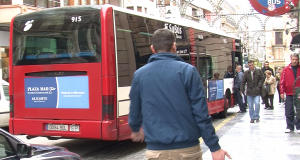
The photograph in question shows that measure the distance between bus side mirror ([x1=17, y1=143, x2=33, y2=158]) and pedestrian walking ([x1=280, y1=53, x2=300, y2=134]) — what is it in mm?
7080

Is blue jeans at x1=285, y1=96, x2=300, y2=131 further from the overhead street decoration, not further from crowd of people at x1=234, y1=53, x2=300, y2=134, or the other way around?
the overhead street decoration

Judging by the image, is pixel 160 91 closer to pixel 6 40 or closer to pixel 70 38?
pixel 70 38

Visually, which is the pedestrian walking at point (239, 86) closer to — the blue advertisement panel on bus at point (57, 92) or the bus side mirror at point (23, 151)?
the blue advertisement panel on bus at point (57, 92)

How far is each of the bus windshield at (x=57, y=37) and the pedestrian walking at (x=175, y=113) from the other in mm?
4386

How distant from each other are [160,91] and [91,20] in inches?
184

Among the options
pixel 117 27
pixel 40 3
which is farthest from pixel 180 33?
pixel 40 3

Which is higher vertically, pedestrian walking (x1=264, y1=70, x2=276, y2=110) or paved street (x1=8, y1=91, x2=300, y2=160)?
pedestrian walking (x1=264, y1=70, x2=276, y2=110)

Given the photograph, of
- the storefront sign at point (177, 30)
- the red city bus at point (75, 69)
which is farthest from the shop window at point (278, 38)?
the red city bus at point (75, 69)

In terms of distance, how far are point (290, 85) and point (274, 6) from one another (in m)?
3.53

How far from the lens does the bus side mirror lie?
13.1ft

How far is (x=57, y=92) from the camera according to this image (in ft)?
26.2

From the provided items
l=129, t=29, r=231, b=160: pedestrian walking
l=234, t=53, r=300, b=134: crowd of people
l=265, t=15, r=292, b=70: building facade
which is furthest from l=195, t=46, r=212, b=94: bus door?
l=265, t=15, r=292, b=70: building facade

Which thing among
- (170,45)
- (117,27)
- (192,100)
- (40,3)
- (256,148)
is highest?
(40,3)

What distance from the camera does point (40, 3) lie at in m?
24.3
